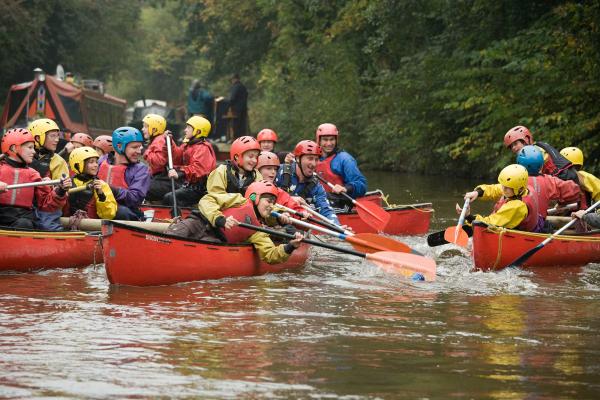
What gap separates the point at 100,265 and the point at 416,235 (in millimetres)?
6515

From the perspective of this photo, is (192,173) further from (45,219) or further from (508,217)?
(508,217)

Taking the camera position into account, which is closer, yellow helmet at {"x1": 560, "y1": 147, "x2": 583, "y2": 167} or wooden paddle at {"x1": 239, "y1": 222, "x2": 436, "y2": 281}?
wooden paddle at {"x1": 239, "y1": 222, "x2": 436, "y2": 281}

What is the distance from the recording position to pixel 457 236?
15.4 m

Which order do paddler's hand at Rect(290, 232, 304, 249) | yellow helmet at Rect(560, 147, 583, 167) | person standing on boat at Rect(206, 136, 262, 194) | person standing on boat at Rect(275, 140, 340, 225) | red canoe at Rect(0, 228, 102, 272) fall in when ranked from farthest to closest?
person standing on boat at Rect(275, 140, 340, 225)
yellow helmet at Rect(560, 147, 583, 167)
person standing on boat at Rect(206, 136, 262, 194)
red canoe at Rect(0, 228, 102, 272)
paddler's hand at Rect(290, 232, 304, 249)

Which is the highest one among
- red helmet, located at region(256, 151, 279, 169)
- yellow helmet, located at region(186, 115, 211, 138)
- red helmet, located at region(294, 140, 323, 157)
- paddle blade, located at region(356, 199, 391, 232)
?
yellow helmet, located at region(186, 115, 211, 138)

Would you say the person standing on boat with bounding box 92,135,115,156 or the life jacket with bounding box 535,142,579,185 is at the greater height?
the person standing on boat with bounding box 92,135,115,156

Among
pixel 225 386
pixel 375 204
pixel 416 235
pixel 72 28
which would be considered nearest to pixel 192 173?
pixel 375 204

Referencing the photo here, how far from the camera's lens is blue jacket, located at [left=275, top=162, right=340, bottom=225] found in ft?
54.5

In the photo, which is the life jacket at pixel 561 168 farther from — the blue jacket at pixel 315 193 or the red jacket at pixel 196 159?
the red jacket at pixel 196 159

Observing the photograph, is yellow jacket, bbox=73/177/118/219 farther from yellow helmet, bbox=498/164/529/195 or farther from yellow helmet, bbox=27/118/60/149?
yellow helmet, bbox=498/164/529/195

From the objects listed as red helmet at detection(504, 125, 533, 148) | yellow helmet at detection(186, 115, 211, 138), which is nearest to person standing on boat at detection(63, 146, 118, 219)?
yellow helmet at detection(186, 115, 211, 138)

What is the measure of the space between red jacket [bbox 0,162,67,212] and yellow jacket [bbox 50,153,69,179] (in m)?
0.53

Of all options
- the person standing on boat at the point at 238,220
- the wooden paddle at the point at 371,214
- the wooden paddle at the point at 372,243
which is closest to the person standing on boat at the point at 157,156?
the wooden paddle at the point at 371,214

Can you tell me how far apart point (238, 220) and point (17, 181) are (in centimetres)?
260
